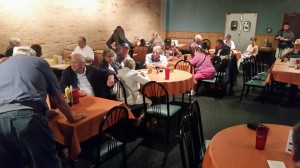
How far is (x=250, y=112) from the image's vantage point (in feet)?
14.5

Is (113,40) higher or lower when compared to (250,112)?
higher

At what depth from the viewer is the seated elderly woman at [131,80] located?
3.45m

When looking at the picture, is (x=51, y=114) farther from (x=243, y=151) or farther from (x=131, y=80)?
(x=243, y=151)

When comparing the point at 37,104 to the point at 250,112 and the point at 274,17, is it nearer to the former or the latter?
the point at 250,112

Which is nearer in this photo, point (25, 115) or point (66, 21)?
point (25, 115)

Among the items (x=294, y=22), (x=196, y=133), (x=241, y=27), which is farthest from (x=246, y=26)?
(x=196, y=133)

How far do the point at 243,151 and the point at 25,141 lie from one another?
162 centimetres

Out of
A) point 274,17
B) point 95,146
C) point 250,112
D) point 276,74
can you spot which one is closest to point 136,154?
point 95,146

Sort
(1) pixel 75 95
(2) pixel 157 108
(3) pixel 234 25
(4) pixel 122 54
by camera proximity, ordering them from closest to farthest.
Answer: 1. (1) pixel 75 95
2. (2) pixel 157 108
3. (4) pixel 122 54
4. (3) pixel 234 25

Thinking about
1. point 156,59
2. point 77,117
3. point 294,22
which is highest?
point 294,22

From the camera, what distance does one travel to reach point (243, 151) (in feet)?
5.49

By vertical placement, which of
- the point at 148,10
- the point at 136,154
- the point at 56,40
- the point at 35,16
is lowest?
the point at 136,154

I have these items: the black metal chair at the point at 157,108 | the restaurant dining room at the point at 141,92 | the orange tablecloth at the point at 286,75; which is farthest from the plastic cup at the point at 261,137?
the orange tablecloth at the point at 286,75

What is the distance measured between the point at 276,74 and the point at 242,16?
5.82 meters
